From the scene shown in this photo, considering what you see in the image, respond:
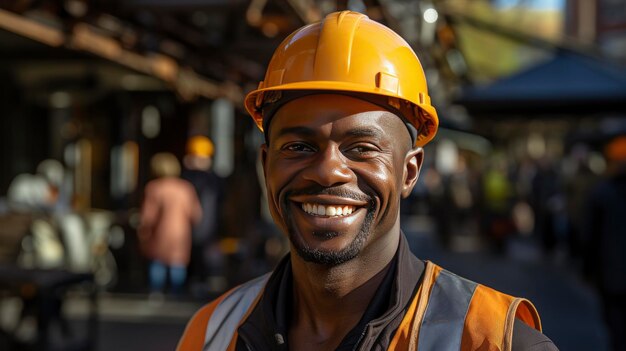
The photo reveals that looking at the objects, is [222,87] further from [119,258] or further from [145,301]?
[145,301]

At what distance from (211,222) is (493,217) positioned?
671cm

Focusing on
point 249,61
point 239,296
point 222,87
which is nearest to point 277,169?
point 239,296

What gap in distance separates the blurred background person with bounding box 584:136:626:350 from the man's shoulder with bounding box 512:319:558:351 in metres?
4.70

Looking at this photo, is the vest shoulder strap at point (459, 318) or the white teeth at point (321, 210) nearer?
the vest shoulder strap at point (459, 318)

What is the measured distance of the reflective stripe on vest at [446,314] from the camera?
167cm

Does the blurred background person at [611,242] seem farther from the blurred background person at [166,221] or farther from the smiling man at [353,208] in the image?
the smiling man at [353,208]

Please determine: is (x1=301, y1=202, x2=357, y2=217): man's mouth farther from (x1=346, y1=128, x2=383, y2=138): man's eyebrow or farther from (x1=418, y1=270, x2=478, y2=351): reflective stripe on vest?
(x1=418, y1=270, x2=478, y2=351): reflective stripe on vest

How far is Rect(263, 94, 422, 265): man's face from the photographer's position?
5.77 ft

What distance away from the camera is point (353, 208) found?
1772 mm

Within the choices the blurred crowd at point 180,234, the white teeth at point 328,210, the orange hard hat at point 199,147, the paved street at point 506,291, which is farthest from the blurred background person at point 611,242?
the white teeth at point 328,210

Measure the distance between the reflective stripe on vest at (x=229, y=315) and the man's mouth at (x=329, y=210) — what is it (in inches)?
15.0

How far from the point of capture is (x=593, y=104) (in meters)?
9.52

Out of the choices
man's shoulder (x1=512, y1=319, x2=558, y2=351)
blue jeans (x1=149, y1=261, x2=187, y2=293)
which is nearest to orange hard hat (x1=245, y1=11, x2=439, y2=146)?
man's shoulder (x1=512, y1=319, x2=558, y2=351)

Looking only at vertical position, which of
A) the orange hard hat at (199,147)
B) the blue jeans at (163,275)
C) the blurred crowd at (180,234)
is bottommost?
the blue jeans at (163,275)
